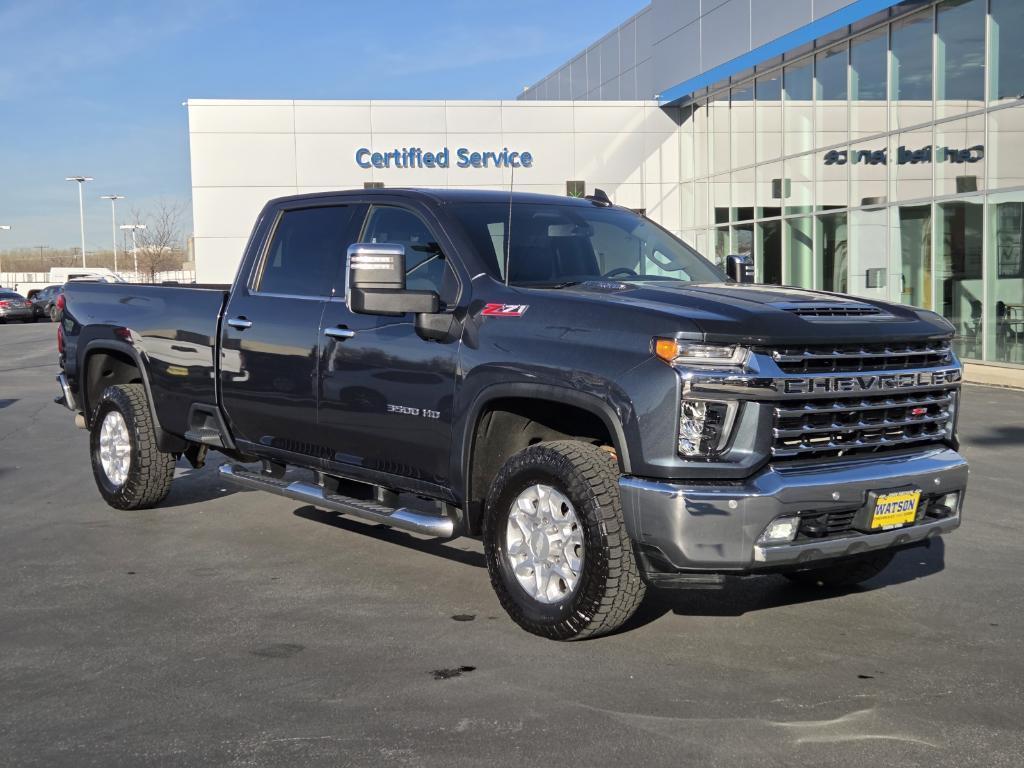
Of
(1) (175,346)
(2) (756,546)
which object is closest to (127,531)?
(1) (175,346)

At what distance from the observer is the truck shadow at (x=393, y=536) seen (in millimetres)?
6730

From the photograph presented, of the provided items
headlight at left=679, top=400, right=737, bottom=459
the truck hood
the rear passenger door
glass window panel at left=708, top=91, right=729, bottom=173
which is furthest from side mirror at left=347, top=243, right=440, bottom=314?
glass window panel at left=708, top=91, right=729, bottom=173

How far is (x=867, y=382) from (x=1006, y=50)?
15.7 metres

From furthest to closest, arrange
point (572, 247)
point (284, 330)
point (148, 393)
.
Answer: point (148, 393), point (284, 330), point (572, 247)

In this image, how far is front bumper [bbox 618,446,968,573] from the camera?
448cm

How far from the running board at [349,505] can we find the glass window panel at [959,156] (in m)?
15.4

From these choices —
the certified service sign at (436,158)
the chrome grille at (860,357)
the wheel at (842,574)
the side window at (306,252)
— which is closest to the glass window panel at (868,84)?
the certified service sign at (436,158)

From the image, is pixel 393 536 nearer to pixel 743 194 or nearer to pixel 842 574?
pixel 842 574

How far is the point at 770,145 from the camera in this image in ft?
87.6

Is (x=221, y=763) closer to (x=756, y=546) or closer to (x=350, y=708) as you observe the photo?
(x=350, y=708)

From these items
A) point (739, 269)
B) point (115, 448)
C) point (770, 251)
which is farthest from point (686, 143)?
point (739, 269)

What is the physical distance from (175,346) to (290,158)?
26471 mm

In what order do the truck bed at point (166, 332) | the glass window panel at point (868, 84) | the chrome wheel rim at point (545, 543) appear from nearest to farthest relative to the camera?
the chrome wheel rim at point (545, 543)
the truck bed at point (166, 332)
the glass window panel at point (868, 84)

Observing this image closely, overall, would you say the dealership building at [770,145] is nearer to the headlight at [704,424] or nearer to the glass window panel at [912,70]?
the glass window panel at [912,70]
